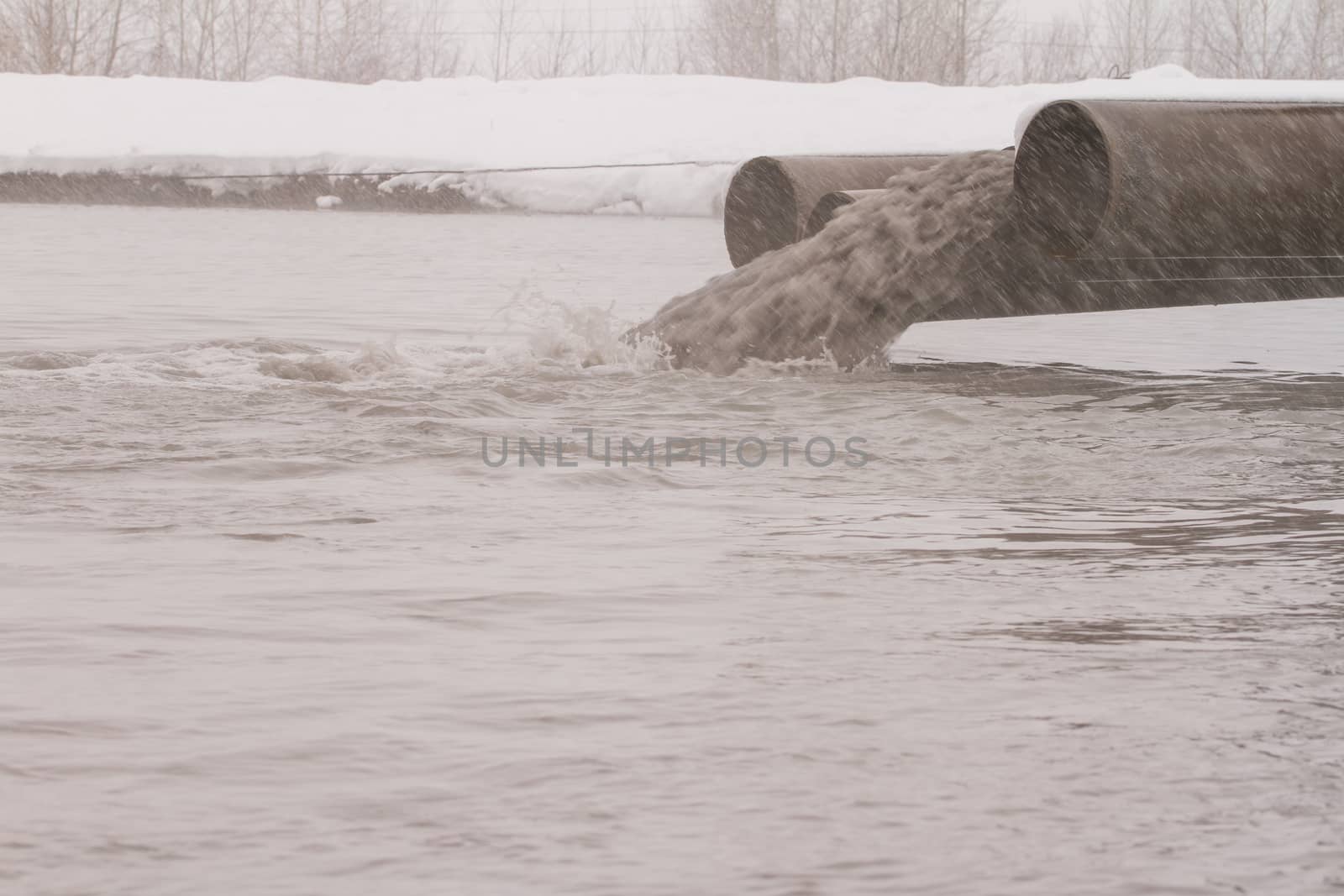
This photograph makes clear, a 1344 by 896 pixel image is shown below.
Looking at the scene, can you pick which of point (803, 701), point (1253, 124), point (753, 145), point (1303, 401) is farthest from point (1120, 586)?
point (753, 145)

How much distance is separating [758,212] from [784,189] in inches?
9.5

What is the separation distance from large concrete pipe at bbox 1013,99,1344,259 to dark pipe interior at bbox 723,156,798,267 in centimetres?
204

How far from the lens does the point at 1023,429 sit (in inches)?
214

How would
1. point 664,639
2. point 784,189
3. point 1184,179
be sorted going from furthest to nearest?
point 784,189, point 1184,179, point 664,639

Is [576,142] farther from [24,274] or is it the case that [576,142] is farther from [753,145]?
[24,274]

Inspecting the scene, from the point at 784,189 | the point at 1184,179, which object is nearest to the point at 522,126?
the point at 784,189

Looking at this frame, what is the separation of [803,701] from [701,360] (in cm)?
490

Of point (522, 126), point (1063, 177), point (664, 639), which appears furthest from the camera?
point (522, 126)

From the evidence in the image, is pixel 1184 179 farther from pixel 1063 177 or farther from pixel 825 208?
pixel 825 208

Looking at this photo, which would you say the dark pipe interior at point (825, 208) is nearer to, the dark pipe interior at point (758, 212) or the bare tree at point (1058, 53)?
the dark pipe interior at point (758, 212)

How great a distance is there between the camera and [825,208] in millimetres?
8758

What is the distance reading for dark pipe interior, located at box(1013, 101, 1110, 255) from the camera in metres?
6.84

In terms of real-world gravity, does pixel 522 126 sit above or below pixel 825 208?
above

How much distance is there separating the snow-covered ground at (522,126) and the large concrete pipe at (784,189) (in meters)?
15.7
